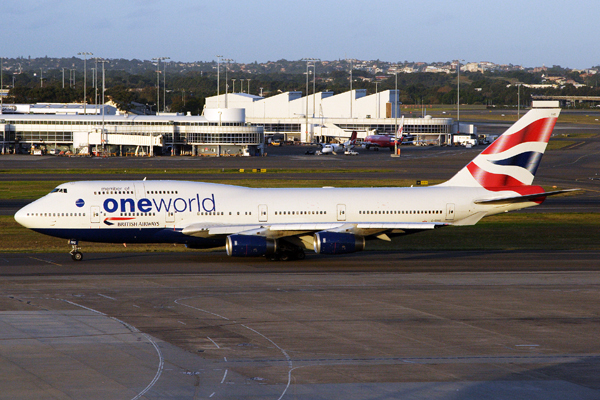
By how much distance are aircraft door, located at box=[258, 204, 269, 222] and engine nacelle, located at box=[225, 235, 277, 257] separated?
2328mm

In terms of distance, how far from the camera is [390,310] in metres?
28.1

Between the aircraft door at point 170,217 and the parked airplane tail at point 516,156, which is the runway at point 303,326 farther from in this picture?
the parked airplane tail at point 516,156

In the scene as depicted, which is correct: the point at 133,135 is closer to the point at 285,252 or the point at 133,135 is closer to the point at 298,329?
the point at 285,252

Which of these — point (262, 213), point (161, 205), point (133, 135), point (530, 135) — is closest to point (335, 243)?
point (262, 213)

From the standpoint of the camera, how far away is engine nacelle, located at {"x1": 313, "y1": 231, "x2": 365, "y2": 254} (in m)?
37.7

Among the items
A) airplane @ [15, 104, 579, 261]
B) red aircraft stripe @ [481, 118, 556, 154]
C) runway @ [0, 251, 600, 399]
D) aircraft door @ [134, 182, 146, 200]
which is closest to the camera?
runway @ [0, 251, 600, 399]

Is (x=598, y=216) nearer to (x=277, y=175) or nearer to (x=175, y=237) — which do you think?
(x=175, y=237)

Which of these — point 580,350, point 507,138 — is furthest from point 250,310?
point 507,138

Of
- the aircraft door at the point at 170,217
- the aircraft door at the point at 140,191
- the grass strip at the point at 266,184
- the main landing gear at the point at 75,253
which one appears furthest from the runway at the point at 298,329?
the grass strip at the point at 266,184

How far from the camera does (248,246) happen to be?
37.4 metres

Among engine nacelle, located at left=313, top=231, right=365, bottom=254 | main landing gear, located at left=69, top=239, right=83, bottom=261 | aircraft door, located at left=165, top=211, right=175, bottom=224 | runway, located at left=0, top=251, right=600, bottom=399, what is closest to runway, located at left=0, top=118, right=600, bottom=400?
runway, located at left=0, top=251, right=600, bottom=399

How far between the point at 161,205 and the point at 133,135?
110 m

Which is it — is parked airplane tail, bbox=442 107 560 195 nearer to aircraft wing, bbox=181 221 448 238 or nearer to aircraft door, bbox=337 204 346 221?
aircraft wing, bbox=181 221 448 238

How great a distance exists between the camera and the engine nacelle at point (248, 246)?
3728cm
